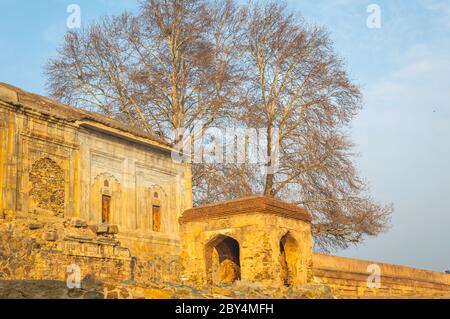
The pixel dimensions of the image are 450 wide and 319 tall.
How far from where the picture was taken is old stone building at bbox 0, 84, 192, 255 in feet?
55.7

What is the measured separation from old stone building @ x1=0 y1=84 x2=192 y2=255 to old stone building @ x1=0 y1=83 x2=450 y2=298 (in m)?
0.04

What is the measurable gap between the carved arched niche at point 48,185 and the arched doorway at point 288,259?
6750mm

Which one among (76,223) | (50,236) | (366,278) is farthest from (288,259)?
(50,236)

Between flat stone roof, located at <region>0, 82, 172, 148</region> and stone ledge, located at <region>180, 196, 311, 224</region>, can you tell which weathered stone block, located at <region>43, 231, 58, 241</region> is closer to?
stone ledge, located at <region>180, 196, 311, 224</region>

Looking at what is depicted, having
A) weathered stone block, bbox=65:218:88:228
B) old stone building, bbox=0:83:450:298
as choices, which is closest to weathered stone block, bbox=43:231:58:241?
old stone building, bbox=0:83:450:298

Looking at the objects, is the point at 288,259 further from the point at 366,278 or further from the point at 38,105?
the point at 38,105

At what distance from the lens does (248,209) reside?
49.1 ft

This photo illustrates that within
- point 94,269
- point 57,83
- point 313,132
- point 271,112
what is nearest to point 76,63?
point 57,83

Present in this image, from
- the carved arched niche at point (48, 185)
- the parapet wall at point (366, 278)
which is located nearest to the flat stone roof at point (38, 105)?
the carved arched niche at point (48, 185)

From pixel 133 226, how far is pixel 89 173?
2.72 metres

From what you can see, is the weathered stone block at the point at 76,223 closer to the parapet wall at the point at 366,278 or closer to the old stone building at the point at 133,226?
the old stone building at the point at 133,226

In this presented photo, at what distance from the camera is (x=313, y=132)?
1014 inches

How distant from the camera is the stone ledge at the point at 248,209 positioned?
1489cm

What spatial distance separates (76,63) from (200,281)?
57.7 feet
